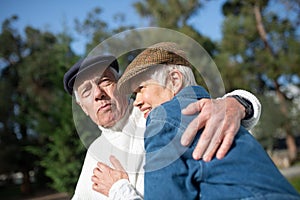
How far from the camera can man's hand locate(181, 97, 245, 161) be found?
44.7 inches

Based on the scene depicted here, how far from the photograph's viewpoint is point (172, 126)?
46.1 inches

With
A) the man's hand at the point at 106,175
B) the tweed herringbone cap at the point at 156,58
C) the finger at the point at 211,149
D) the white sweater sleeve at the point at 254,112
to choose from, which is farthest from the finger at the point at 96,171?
the white sweater sleeve at the point at 254,112

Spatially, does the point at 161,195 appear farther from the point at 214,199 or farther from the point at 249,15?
the point at 249,15

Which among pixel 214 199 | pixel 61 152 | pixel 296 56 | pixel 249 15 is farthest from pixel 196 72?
pixel 249 15

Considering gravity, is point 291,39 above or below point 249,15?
below

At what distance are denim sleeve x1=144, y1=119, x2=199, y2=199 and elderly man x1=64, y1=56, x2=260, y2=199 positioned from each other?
20cm

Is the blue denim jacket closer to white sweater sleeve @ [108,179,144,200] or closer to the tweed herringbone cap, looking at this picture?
white sweater sleeve @ [108,179,144,200]

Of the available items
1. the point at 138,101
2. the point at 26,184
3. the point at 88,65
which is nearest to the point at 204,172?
the point at 138,101

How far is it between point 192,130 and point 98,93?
63 centimetres

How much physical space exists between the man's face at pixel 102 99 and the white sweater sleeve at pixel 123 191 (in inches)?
15.8

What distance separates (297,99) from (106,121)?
21900 millimetres

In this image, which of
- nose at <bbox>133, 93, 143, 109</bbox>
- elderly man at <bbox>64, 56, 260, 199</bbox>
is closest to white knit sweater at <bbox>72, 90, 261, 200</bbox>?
elderly man at <bbox>64, 56, 260, 199</bbox>

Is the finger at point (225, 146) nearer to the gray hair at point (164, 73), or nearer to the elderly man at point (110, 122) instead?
the elderly man at point (110, 122)

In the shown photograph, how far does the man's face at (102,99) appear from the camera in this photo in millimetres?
1633
